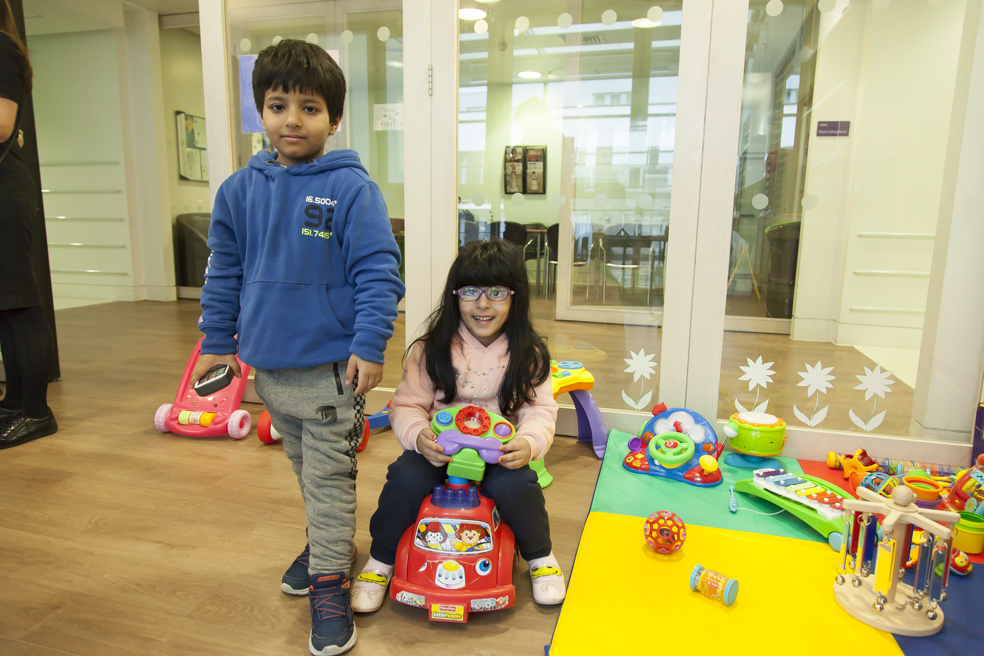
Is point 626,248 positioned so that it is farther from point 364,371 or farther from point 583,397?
point 364,371

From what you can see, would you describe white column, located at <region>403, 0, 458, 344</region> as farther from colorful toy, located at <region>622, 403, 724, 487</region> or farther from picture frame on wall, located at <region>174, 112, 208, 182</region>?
picture frame on wall, located at <region>174, 112, 208, 182</region>

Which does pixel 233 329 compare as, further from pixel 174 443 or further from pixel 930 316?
A: pixel 930 316

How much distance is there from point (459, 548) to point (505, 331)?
534 mm

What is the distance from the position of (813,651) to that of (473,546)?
690 mm

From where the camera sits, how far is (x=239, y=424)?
93.0 inches

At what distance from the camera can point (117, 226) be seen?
6.12 m

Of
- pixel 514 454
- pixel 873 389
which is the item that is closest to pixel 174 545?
pixel 514 454

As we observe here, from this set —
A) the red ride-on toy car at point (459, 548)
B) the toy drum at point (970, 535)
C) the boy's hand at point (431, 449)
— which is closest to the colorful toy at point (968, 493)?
the toy drum at point (970, 535)

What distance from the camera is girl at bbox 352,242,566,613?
135cm

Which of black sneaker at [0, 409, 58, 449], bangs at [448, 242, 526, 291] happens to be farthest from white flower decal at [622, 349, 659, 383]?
black sneaker at [0, 409, 58, 449]

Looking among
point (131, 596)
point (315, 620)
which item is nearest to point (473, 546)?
point (315, 620)

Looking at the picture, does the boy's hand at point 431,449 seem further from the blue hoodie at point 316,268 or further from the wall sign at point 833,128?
the wall sign at point 833,128

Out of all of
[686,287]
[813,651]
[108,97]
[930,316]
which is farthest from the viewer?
[108,97]

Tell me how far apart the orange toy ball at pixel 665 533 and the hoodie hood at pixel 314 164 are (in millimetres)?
1075
